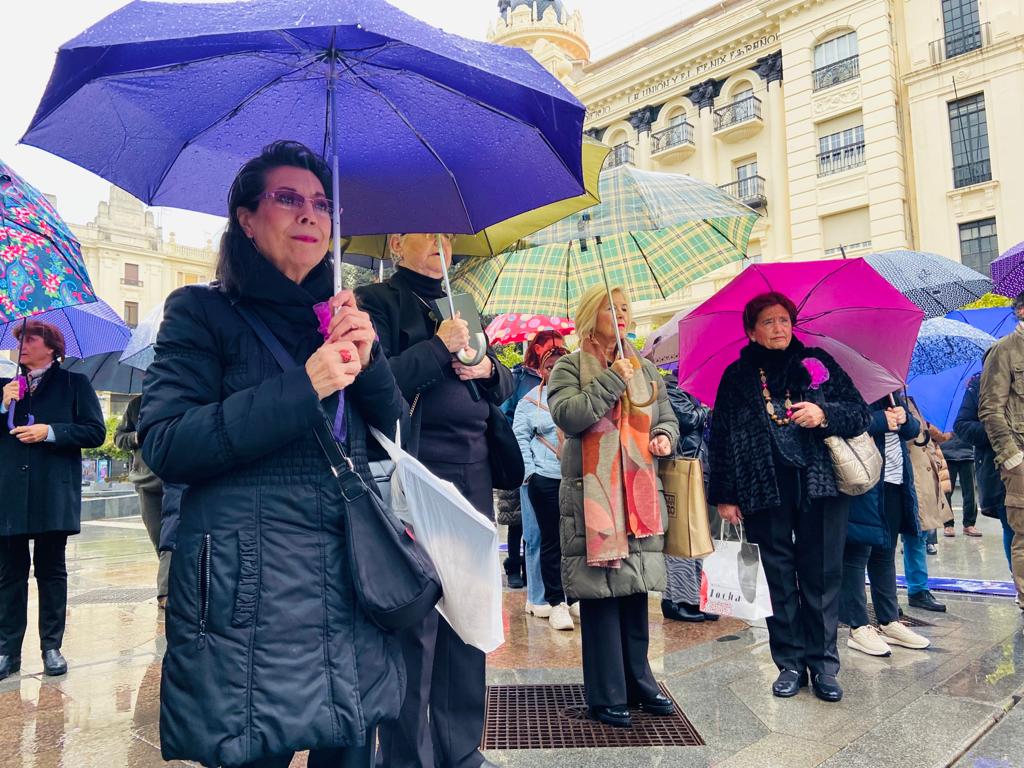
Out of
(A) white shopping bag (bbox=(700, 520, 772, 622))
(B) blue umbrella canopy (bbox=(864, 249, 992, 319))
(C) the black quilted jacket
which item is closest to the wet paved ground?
(A) white shopping bag (bbox=(700, 520, 772, 622))

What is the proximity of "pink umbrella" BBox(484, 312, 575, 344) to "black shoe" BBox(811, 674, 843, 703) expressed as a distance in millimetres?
3220

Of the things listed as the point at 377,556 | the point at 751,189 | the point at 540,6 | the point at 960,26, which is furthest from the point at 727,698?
the point at 540,6

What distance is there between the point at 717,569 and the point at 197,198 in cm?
280

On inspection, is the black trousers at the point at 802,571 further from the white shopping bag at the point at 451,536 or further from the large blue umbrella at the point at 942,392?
the large blue umbrella at the point at 942,392

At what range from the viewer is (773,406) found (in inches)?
153

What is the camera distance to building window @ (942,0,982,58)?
20.1 m

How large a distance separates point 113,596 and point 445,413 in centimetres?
555

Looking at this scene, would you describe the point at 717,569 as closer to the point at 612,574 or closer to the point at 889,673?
the point at 612,574

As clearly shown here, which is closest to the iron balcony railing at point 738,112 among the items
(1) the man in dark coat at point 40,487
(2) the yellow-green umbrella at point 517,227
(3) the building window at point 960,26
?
(3) the building window at point 960,26

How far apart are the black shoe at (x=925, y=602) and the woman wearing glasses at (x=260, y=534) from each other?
5070 millimetres

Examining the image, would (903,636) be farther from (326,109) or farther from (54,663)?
(54,663)

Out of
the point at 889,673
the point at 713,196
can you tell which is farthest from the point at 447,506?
the point at 889,673

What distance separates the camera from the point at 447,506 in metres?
1.88

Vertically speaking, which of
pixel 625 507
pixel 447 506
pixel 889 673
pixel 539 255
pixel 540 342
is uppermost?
pixel 539 255
